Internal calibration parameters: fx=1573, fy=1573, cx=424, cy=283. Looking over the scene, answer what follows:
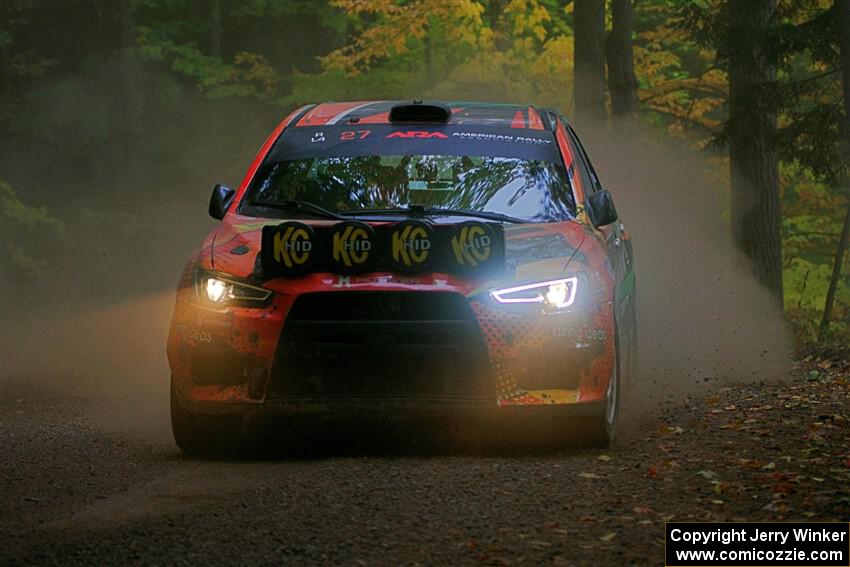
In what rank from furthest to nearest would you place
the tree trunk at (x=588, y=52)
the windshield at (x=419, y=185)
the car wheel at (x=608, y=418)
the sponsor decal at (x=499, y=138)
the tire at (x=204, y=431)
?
the tree trunk at (x=588, y=52) < the sponsor decal at (x=499, y=138) < the windshield at (x=419, y=185) < the tire at (x=204, y=431) < the car wheel at (x=608, y=418)

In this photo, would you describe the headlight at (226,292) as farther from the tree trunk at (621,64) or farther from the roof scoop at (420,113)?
the tree trunk at (621,64)

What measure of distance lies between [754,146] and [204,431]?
14.2 meters

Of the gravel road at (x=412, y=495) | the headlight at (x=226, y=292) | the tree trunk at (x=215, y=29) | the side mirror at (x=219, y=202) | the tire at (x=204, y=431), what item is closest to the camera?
the gravel road at (x=412, y=495)

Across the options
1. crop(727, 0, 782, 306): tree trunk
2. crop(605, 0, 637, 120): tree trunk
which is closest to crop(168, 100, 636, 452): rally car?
crop(727, 0, 782, 306): tree trunk

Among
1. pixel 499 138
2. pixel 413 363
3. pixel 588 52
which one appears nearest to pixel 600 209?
pixel 499 138

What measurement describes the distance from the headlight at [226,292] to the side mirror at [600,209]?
83.9 inches

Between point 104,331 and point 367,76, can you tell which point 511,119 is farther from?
point 367,76

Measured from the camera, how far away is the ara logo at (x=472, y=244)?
27.2ft

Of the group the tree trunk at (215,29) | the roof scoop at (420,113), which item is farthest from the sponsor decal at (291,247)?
the tree trunk at (215,29)

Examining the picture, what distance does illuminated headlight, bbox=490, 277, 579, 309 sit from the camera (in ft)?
27.1

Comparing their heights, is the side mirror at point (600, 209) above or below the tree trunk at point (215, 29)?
below

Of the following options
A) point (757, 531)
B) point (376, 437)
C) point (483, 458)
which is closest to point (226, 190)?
point (376, 437)

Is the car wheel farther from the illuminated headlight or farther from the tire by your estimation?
the tire

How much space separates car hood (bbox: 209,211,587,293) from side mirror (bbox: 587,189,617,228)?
0.72 feet
